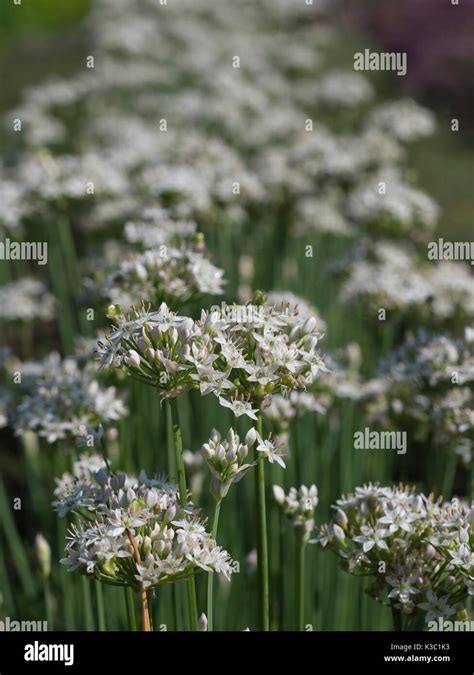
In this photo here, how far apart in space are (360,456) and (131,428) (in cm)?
121

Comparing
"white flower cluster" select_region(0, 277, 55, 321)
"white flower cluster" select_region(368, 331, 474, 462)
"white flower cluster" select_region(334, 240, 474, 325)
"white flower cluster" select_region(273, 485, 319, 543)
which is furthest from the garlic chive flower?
"white flower cluster" select_region(0, 277, 55, 321)

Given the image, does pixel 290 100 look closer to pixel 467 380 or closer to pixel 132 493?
pixel 467 380

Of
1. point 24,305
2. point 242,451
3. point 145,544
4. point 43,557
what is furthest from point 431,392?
point 24,305

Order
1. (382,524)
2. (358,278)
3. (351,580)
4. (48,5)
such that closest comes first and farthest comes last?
(382,524), (351,580), (358,278), (48,5)

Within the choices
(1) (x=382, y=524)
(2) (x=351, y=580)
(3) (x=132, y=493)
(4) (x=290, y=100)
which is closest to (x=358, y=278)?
(2) (x=351, y=580)

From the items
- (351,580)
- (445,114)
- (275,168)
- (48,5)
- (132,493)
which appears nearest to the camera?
(132,493)

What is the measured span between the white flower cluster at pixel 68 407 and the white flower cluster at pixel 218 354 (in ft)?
2.97

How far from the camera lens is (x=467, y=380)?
3.70 metres

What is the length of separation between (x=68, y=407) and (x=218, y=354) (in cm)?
128

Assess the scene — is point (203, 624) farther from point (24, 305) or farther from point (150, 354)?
point (24, 305)

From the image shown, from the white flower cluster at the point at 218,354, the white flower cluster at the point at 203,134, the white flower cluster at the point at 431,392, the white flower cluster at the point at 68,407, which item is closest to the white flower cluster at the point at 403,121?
the white flower cluster at the point at 203,134

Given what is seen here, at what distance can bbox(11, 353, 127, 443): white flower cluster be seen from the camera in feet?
11.5

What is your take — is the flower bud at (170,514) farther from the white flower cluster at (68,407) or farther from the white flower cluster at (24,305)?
the white flower cluster at (24,305)

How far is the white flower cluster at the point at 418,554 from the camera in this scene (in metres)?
2.55
